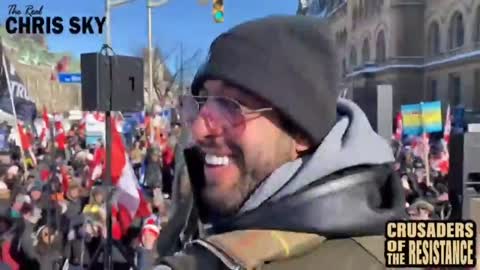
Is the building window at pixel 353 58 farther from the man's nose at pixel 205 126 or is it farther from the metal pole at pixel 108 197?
the man's nose at pixel 205 126

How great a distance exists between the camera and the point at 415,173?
37.7 feet

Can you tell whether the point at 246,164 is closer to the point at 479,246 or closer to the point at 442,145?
the point at 479,246

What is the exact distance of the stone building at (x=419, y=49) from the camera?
140 feet

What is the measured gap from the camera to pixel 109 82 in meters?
7.30

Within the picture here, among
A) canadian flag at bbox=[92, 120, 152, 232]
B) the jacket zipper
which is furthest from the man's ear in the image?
canadian flag at bbox=[92, 120, 152, 232]

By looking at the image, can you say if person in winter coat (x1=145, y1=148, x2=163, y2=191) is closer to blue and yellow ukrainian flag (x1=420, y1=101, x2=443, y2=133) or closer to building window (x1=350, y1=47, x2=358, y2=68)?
blue and yellow ukrainian flag (x1=420, y1=101, x2=443, y2=133)

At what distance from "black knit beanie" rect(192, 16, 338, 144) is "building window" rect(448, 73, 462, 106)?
44883 millimetres

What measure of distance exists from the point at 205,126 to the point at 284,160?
152 millimetres

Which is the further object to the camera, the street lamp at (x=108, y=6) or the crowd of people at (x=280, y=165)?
the street lamp at (x=108, y=6)

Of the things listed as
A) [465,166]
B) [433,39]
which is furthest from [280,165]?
[433,39]

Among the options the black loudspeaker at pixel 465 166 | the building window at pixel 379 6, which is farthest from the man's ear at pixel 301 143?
the building window at pixel 379 6

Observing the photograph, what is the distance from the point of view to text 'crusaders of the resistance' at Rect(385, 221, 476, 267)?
1273 millimetres

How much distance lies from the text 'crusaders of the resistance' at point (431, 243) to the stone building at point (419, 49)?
38789 millimetres

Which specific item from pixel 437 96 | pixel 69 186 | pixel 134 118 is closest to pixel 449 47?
pixel 437 96
